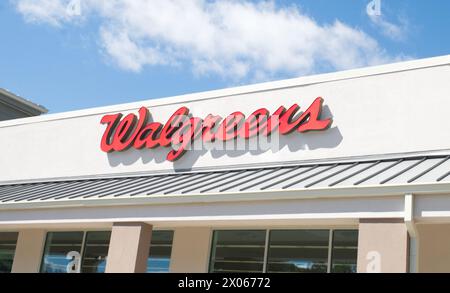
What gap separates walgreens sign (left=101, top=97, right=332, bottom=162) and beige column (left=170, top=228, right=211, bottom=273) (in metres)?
2.41

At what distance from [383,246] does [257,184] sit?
A: 10.5 ft

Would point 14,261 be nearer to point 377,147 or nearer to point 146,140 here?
point 146,140

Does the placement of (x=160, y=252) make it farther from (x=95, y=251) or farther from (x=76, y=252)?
(x=76, y=252)

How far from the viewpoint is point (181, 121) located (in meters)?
16.1

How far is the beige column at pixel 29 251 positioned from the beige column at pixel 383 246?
10.1 m

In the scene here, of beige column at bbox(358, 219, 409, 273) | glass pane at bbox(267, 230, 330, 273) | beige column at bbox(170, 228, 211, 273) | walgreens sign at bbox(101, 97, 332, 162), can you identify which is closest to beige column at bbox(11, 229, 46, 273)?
walgreens sign at bbox(101, 97, 332, 162)

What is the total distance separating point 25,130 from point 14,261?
4.88 meters

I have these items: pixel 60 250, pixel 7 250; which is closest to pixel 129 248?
pixel 60 250

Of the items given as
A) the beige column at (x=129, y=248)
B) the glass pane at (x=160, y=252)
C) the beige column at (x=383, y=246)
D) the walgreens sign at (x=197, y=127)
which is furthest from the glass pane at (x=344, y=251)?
the glass pane at (x=160, y=252)

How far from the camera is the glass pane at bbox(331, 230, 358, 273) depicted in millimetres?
11898

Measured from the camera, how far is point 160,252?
14.5 metres

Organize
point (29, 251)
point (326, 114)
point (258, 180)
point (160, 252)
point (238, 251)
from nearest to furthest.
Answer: point (258, 180)
point (238, 251)
point (326, 114)
point (160, 252)
point (29, 251)

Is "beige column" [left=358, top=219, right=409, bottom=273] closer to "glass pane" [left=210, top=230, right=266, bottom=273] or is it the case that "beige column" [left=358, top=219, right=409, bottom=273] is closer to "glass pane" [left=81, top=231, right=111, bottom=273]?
"glass pane" [left=210, top=230, right=266, bottom=273]
